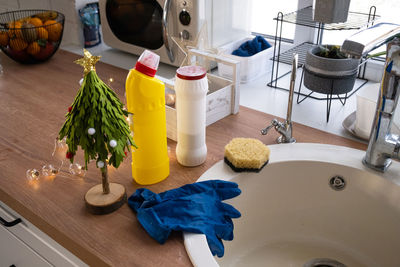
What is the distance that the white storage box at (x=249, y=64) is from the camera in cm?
146

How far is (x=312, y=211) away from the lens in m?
1.09

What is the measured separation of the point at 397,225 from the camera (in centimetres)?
100

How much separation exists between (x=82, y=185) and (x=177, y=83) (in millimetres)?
330

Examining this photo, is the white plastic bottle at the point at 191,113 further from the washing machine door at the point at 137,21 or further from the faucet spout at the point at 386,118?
the washing machine door at the point at 137,21

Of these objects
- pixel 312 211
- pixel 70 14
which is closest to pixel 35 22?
pixel 70 14

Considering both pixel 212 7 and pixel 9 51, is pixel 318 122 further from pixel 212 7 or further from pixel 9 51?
pixel 9 51

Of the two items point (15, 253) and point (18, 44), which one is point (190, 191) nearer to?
point (15, 253)

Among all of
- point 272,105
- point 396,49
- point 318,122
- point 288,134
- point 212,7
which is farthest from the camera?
point 212,7

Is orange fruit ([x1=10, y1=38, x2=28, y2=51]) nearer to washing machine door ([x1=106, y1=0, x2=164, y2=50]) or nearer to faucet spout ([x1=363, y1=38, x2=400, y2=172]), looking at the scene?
washing machine door ([x1=106, y1=0, x2=164, y2=50])

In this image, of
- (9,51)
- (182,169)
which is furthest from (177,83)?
(9,51)

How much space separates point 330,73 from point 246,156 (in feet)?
1.27

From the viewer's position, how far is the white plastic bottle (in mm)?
949

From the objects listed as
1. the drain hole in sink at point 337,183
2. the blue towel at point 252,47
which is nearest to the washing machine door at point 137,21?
the blue towel at point 252,47

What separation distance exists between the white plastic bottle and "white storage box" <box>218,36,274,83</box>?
478mm
